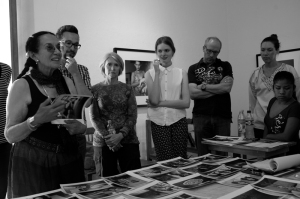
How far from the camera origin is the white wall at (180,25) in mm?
3486

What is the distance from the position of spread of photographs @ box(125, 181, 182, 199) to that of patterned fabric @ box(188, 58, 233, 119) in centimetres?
154

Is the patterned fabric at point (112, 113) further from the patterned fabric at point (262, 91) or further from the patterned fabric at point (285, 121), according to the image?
the patterned fabric at point (262, 91)

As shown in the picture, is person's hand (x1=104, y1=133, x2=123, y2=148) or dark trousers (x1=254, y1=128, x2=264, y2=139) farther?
dark trousers (x1=254, y1=128, x2=264, y2=139)

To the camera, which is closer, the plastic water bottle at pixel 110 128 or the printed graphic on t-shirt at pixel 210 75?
the plastic water bottle at pixel 110 128

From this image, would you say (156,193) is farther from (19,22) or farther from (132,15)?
(132,15)

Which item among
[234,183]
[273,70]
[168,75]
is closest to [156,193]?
[234,183]

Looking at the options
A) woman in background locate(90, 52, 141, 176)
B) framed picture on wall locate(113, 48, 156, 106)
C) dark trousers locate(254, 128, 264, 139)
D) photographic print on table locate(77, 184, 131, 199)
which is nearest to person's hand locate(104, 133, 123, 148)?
woman in background locate(90, 52, 141, 176)

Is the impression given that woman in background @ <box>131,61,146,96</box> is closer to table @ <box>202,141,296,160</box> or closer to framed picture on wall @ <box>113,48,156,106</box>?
framed picture on wall @ <box>113,48,156,106</box>

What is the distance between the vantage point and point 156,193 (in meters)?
1.07

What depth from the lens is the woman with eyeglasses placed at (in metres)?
1.34

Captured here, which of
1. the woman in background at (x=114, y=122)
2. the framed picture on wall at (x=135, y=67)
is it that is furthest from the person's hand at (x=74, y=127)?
the framed picture on wall at (x=135, y=67)

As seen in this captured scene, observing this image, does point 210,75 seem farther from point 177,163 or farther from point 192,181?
point 192,181

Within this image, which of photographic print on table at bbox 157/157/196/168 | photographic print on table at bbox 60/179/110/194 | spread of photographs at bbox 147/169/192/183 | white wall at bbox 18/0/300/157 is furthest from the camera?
white wall at bbox 18/0/300/157

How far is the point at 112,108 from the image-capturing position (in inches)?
85.7
